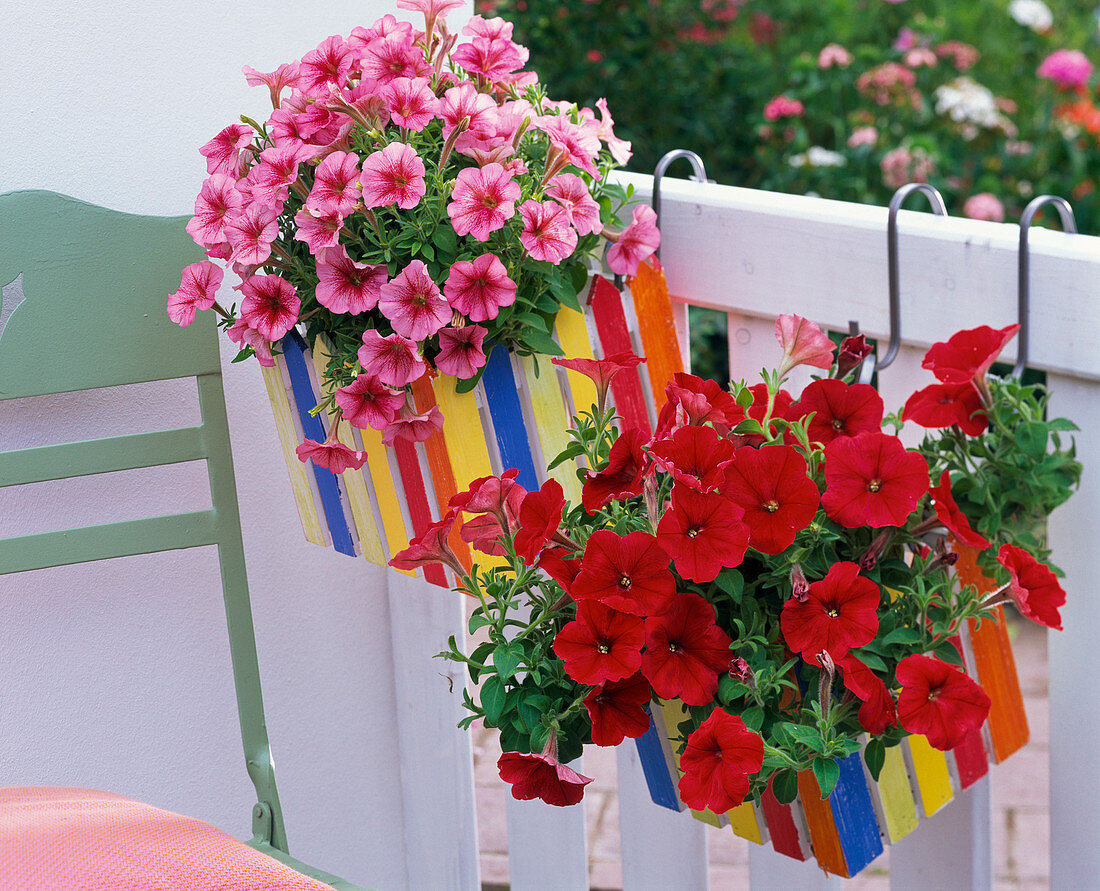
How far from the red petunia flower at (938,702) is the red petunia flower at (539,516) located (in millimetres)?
269

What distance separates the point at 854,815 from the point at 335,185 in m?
0.69

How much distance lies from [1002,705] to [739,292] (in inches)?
20.2

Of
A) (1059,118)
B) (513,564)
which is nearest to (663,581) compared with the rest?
(513,564)

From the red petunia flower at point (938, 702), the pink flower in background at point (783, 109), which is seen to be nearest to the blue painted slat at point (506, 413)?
Result: the red petunia flower at point (938, 702)

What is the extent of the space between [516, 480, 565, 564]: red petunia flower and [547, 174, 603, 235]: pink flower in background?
31 cm

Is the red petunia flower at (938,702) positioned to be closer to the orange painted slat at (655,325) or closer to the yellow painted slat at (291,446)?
the orange painted slat at (655,325)

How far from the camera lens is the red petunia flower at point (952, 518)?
2.91ft

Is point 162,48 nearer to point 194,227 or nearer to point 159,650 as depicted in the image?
point 194,227

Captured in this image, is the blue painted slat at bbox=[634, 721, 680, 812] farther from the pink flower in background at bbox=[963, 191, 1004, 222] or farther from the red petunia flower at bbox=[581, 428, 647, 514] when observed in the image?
the pink flower in background at bbox=[963, 191, 1004, 222]

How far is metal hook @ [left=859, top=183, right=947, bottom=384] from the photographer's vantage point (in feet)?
3.65

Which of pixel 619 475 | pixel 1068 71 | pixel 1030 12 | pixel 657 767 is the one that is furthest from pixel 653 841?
pixel 1030 12

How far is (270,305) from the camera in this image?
1.09 m

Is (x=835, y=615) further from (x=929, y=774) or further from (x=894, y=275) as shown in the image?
(x=894, y=275)

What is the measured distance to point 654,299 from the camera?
1.23 metres
